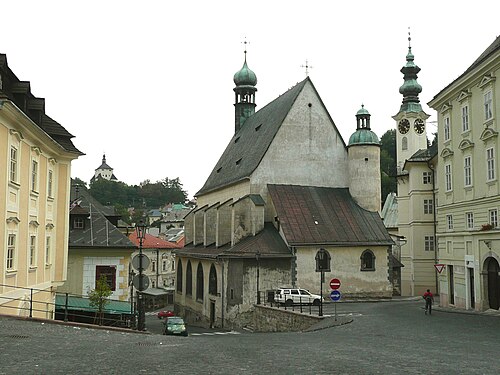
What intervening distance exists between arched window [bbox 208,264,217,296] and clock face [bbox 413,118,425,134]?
1444 inches

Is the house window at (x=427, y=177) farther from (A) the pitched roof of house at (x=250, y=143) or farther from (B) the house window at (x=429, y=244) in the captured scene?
(A) the pitched roof of house at (x=250, y=143)

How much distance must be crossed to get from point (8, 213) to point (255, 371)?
1295 centimetres

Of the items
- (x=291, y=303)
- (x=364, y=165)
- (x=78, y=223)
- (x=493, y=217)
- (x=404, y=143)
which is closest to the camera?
(x=493, y=217)

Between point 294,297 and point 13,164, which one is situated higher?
point 13,164

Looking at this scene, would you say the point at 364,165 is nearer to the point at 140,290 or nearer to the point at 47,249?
the point at 47,249

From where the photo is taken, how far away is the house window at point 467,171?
1152 inches

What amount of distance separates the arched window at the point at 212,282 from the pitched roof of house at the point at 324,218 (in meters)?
5.95

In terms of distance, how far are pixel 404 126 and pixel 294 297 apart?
40.5 m

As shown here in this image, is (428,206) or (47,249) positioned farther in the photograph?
(428,206)

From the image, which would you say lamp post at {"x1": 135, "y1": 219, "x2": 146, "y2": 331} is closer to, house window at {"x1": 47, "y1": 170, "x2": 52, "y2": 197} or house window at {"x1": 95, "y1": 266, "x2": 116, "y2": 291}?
house window at {"x1": 47, "y1": 170, "x2": 52, "y2": 197}

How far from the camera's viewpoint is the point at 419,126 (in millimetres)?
68000

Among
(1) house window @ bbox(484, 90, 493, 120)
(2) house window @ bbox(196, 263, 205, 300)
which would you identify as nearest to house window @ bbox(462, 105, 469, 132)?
(1) house window @ bbox(484, 90, 493, 120)

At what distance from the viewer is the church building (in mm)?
36531

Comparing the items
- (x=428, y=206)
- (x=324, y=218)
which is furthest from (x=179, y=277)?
(x=428, y=206)
